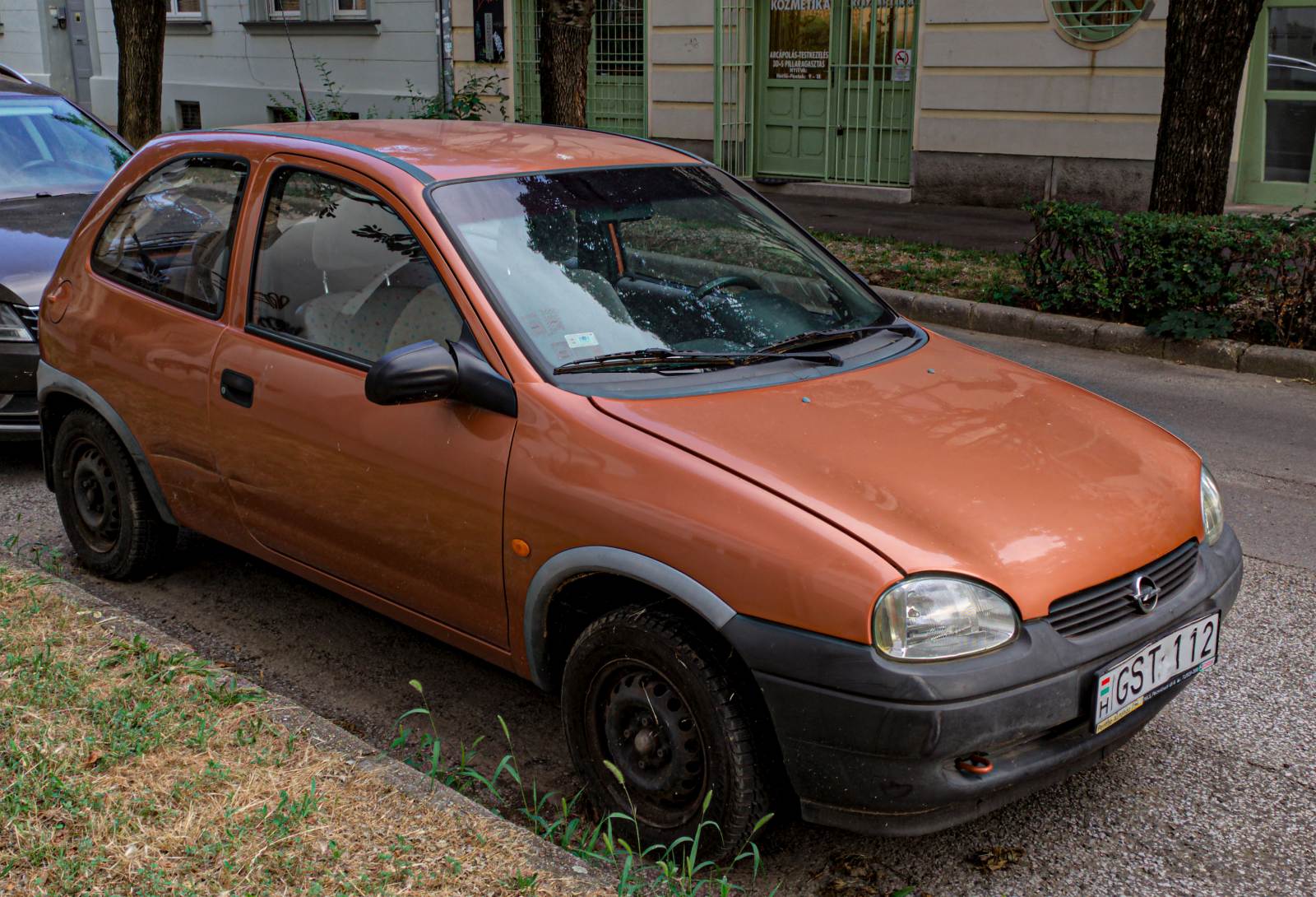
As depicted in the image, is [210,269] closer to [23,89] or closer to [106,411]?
[106,411]

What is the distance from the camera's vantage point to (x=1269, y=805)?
11.2 ft

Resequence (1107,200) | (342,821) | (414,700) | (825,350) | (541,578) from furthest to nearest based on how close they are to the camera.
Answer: (1107,200) → (414,700) → (825,350) → (541,578) → (342,821)

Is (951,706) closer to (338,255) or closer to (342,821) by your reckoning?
(342,821)

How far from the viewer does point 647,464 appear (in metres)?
3.07

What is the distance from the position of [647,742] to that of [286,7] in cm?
2079

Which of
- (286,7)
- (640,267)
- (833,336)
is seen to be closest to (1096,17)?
(833,336)

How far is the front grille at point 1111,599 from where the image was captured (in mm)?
2873

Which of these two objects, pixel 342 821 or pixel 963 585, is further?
pixel 342 821

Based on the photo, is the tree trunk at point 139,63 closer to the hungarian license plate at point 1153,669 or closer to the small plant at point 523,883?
the small plant at point 523,883

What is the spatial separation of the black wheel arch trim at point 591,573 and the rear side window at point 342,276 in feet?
2.48

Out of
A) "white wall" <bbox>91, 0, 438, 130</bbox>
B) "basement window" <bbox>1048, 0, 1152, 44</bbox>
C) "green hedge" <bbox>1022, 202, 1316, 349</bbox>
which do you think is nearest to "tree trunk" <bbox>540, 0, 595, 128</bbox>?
"green hedge" <bbox>1022, 202, 1316, 349</bbox>

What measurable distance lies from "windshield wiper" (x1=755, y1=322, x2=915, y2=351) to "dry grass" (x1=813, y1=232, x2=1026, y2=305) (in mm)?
5363

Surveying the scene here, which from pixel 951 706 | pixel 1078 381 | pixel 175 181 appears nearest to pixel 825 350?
pixel 951 706

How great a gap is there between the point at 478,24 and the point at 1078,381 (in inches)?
528
